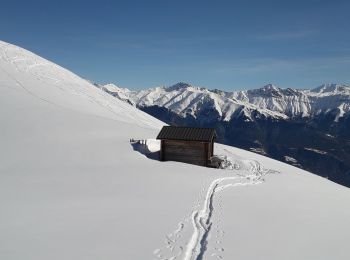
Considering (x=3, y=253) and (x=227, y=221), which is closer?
(x=3, y=253)

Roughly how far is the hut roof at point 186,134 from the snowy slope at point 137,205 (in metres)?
3.24

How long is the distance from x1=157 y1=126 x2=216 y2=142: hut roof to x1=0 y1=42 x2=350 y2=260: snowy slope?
10.6 ft

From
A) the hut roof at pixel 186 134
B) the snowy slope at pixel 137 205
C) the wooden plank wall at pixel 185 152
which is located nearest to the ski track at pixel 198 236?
the snowy slope at pixel 137 205

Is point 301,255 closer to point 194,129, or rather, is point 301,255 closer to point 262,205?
point 262,205

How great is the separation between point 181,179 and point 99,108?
38.6 meters

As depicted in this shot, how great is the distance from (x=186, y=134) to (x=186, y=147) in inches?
48.9

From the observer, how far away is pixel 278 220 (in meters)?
19.4

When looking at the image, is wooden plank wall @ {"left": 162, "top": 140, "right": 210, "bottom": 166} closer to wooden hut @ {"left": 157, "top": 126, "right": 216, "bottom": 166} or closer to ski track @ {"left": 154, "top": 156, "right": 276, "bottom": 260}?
wooden hut @ {"left": 157, "top": 126, "right": 216, "bottom": 166}

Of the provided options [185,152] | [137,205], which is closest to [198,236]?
[137,205]

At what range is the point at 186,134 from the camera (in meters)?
37.7

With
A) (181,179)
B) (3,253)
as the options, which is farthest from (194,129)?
(3,253)

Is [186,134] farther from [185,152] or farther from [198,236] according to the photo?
[198,236]

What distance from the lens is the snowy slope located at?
47.3 ft

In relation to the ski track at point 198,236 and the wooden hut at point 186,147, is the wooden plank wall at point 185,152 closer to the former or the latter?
the wooden hut at point 186,147
